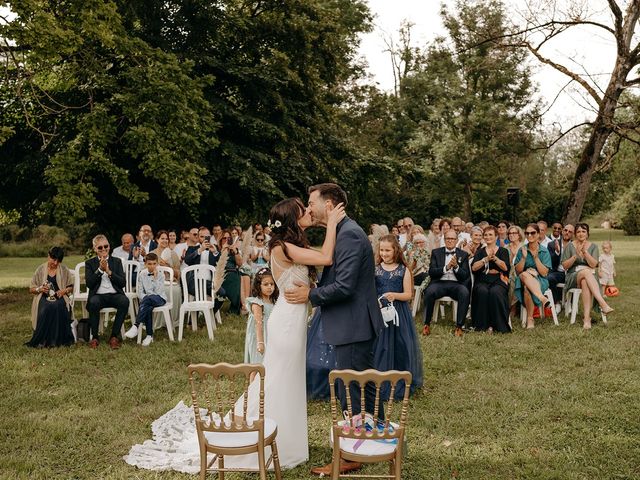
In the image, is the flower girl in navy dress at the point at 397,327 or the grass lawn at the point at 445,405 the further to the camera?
the flower girl in navy dress at the point at 397,327

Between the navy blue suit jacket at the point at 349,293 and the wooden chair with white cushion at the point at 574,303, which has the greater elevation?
the navy blue suit jacket at the point at 349,293

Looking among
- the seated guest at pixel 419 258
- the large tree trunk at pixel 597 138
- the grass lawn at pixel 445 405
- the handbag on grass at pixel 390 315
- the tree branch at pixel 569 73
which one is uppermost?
the tree branch at pixel 569 73

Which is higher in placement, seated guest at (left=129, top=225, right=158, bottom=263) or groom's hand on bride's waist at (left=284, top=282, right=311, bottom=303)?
seated guest at (left=129, top=225, right=158, bottom=263)

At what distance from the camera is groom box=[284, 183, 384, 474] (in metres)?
4.10

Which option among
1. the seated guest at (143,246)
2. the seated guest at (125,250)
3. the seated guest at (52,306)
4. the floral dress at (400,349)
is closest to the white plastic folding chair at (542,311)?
the floral dress at (400,349)

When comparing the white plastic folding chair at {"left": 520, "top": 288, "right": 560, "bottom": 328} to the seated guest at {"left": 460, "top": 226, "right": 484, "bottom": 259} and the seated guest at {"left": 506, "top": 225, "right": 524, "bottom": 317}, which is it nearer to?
the seated guest at {"left": 506, "top": 225, "right": 524, "bottom": 317}

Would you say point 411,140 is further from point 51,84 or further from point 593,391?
point 593,391

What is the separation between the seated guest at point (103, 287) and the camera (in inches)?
341

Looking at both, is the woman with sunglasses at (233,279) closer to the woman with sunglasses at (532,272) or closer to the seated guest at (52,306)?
the seated guest at (52,306)

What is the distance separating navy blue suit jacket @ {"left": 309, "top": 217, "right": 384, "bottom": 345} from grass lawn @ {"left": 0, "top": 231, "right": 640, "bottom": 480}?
42.2 inches

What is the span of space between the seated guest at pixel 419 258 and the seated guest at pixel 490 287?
108 centimetres

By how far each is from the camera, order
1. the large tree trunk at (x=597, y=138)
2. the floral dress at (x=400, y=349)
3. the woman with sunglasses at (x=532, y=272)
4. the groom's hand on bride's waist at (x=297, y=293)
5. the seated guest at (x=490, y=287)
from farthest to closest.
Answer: the large tree trunk at (x=597, y=138) → the woman with sunglasses at (x=532, y=272) → the seated guest at (x=490, y=287) → the floral dress at (x=400, y=349) → the groom's hand on bride's waist at (x=297, y=293)

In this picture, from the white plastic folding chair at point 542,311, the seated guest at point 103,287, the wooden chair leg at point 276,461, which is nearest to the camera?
the wooden chair leg at point 276,461

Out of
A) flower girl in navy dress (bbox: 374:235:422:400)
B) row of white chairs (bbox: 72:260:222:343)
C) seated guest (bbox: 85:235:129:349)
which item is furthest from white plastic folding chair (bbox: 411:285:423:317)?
seated guest (bbox: 85:235:129:349)
